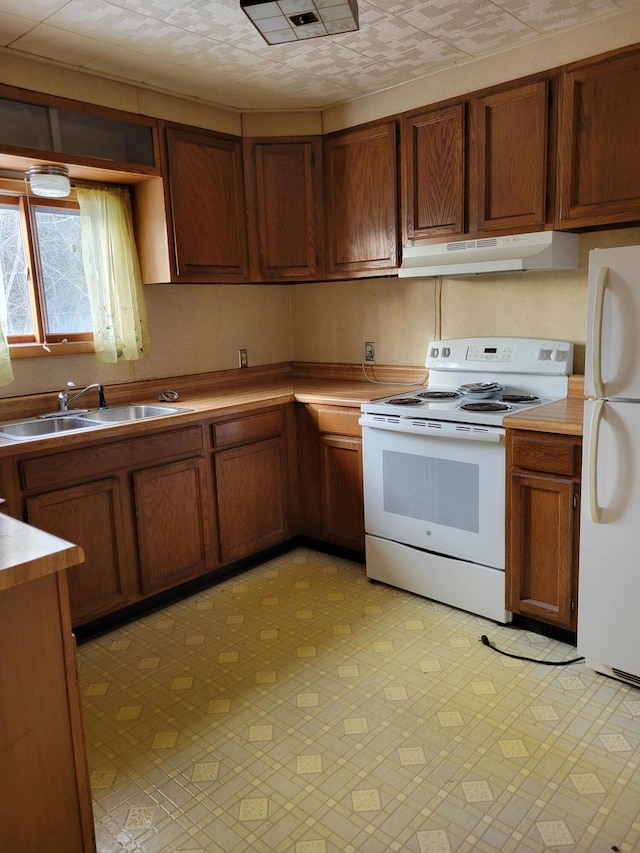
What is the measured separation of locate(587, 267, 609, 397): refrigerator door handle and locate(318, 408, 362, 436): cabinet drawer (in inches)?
49.1

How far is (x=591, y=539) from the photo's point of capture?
82.4 inches

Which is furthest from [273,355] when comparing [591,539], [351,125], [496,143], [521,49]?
[591,539]

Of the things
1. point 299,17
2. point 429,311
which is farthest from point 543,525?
point 299,17

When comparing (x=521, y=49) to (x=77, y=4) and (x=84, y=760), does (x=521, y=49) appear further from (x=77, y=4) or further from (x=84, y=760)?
(x=84, y=760)

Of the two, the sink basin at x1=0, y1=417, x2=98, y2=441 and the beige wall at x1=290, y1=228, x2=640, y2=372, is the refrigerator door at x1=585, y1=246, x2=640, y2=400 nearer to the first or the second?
the beige wall at x1=290, y1=228, x2=640, y2=372

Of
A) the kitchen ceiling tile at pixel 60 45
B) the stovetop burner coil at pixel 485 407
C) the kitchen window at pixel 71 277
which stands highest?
the kitchen ceiling tile at pixel 60 45

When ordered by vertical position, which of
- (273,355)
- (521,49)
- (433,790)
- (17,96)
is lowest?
(433,790)

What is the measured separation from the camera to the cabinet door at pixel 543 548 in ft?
7.44

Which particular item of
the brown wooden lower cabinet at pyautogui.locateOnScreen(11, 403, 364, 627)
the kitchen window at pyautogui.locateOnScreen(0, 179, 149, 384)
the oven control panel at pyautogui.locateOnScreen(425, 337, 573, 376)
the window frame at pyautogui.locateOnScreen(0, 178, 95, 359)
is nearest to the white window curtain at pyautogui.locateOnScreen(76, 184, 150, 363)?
the kitchen window at pyautogui.locateOnScreen(0, 179, 149, 384)

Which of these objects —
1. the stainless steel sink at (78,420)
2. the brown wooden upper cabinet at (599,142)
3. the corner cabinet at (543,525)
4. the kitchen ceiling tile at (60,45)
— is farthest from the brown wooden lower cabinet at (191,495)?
the kitchen ceiling tile at (60,45)

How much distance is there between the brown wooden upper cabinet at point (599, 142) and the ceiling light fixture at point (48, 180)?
2.07 m

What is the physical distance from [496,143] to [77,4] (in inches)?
67.2

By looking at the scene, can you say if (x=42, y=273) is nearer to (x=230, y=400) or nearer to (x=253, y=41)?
(x=230, y=400)

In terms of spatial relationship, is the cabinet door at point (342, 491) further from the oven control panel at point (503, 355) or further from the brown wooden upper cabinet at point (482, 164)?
the brown wooden upper cabinet at point (482, 164)
